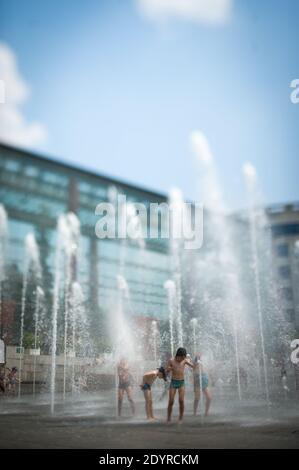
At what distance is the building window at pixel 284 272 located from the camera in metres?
48.8

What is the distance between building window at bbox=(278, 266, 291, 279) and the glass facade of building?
1351 centimetres

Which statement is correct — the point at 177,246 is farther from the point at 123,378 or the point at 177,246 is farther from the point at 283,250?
the point at 123,378

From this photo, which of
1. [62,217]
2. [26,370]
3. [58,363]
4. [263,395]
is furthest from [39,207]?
[263,395]

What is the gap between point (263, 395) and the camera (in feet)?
43.4

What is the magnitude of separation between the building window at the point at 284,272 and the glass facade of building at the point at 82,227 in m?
13.5

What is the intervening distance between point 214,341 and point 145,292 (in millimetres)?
23009

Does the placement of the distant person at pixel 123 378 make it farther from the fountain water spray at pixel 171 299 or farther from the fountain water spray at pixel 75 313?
the fountain water spray at pixel 171 299

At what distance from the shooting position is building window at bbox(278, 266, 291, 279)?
4878 cm

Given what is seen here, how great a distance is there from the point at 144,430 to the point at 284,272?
45.2 metres

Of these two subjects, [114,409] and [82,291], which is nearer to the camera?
[114,409]

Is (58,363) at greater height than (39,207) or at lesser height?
lesser

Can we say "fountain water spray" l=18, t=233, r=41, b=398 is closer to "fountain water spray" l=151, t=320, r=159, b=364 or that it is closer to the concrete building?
"fountain water spray" l=151, t=320, r=159, b=364

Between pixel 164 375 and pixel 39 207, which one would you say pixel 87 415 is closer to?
pixel 164 375
